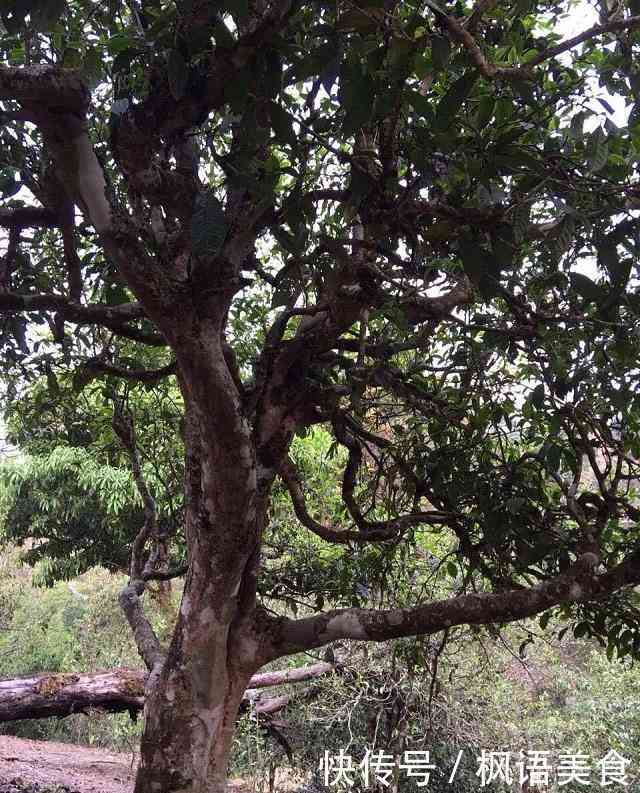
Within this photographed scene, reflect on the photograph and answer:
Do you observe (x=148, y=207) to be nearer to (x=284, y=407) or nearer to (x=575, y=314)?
(x=284, y=407)

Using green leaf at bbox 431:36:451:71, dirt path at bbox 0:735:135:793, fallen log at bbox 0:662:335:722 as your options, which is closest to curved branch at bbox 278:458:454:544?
green leaf at bbox 431:36:451:71

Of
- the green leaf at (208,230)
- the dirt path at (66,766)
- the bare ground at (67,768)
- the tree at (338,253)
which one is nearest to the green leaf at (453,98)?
the tree at (338,253)

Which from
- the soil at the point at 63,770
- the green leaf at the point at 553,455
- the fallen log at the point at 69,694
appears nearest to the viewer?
the green leaf at the point at 553,455

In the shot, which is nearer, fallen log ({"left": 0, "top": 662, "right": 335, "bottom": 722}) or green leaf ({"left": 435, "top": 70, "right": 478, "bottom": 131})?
green leaf ({"left": 435, "top": 70, "right": 478, "bottom": 131})

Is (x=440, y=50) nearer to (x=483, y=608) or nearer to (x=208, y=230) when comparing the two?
(x=208, y=230)

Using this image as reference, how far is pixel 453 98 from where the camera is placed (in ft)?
3.74

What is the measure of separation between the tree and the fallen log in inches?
65.5

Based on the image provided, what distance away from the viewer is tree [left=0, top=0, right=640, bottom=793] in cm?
128

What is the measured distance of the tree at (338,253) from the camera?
128 cm

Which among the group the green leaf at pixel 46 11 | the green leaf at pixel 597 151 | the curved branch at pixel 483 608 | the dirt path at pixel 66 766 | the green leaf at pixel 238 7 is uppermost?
the green leaf at pixel 597 151

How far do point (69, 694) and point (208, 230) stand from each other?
11.5ft

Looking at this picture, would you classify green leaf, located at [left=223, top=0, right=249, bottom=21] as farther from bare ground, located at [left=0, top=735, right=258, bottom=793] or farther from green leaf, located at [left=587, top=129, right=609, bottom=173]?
bare ground, located at [left=0, top=735, right=258, bottom=793]

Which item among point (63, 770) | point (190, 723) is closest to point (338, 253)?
point (190, 723)

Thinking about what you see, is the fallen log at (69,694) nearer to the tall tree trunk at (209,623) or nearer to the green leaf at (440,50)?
the tall tree trunk at (209,623)
